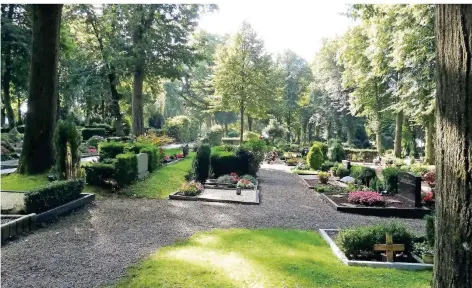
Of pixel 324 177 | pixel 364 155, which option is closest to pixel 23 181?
pixel 324 177

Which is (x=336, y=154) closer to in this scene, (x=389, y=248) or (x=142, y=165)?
(x=142, y=165)

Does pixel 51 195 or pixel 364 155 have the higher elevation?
pixel 51 195

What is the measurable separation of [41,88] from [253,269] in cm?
1060

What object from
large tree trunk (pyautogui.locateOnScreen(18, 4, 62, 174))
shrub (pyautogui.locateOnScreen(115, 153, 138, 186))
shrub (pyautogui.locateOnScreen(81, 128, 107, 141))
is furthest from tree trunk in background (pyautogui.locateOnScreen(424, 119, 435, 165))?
shrub (pyautogui.locateOnScreen(81, 128, 107, 141))

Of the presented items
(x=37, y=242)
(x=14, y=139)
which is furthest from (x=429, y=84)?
(x=14, y=139)

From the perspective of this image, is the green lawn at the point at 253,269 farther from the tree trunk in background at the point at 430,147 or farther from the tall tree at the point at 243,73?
the tall tree at the point at 243,73

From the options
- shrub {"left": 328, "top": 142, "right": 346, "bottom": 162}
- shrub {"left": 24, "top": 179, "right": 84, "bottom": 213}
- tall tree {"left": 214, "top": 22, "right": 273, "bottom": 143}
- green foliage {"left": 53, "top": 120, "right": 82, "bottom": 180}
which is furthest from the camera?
tall tree {"left": 214, "top": 22, "right": 273, "bottom": 143}

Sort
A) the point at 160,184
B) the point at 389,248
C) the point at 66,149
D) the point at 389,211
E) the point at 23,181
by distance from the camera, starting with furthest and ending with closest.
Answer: the point at 160,184 → the point at 23,181 → the point at 389,211 → the point at 66,149 → the point at 389,248

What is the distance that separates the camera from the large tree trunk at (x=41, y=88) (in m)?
12.5

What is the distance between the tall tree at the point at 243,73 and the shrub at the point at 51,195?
22624 mm

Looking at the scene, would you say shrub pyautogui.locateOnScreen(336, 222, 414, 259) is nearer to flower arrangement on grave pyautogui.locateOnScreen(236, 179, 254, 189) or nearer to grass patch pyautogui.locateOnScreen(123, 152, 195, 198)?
grass patch pyautogui.locateOnScreen(123, 152, 195, 198)

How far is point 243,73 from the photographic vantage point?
32500mm

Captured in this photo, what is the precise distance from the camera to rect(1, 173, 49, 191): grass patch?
1154 cm

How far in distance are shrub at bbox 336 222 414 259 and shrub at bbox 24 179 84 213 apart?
22.2 ft
